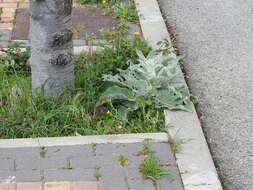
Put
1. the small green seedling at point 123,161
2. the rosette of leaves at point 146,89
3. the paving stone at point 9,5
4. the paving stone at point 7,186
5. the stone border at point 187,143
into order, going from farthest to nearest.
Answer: the paving stone at point 9,5
the rosette of leaves at point 146,89
the small green seedling at point 123,161
the stone border at point 187,143
the paving stone at point 7,186

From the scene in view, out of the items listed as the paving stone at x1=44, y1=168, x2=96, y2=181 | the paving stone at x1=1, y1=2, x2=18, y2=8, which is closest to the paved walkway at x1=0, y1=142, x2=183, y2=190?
the paving stone at x1=44, y1=168, x2=96, y2=181

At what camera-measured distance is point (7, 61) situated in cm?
441

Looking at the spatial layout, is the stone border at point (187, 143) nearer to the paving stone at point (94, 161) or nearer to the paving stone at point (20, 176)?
the paving stone at point (94, 161)

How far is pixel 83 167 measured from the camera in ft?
11.3

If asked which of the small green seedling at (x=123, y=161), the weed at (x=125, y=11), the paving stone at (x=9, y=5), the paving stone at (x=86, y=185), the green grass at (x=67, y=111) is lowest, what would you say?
the paving stone at (x=86, y=185)

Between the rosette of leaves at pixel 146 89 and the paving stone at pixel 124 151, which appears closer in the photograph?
the paving stone at pixel 124 151

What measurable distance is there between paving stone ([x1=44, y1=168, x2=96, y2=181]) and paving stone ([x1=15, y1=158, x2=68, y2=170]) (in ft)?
0.16

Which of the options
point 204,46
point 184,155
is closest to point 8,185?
point 184,155

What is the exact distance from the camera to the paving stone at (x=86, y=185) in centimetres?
326

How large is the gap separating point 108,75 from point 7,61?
0.86 meters

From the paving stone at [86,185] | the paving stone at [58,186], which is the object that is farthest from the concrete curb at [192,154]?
the paving stone at [58,186]

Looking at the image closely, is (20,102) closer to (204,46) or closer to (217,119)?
(217,119)

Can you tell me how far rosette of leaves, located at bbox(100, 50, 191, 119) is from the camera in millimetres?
4039

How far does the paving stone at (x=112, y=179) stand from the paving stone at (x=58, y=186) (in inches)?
7.6
